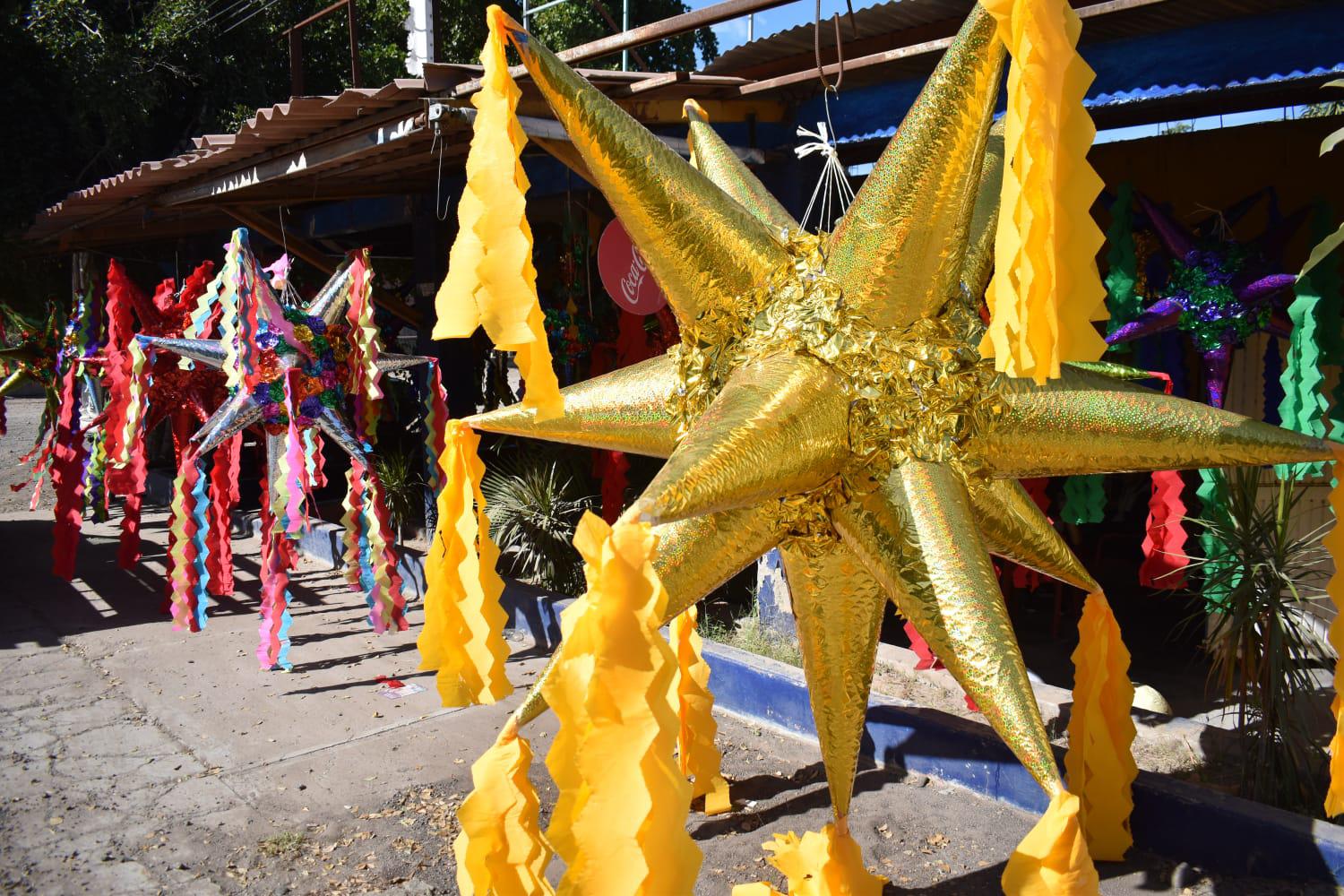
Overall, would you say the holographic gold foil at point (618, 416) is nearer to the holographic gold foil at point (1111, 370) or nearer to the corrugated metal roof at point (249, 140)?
the holographic gold foil at point (1111, 370)

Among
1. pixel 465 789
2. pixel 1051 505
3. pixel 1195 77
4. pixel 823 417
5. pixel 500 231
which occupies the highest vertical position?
pixel 1195 77

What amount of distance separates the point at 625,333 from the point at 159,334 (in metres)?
3.35

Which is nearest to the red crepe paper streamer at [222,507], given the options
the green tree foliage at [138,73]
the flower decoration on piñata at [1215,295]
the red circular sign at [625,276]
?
the red circular sign at [625,276]

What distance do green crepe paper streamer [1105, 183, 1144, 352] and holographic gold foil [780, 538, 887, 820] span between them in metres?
2.80

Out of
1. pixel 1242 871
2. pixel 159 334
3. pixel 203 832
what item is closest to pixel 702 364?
pixel 1242 871

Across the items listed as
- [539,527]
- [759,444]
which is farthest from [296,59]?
[759,444]

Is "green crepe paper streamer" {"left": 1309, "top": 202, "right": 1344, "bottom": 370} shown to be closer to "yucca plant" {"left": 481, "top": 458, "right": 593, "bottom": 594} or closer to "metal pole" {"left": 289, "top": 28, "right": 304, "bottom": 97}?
"yucca plant" {"left": 481, "top": 458, "right": 593, "bottom": 594}

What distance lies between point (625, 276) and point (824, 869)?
8.96ft

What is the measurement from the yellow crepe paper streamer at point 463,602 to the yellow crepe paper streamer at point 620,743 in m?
0.94

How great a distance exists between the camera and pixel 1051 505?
6.74 m

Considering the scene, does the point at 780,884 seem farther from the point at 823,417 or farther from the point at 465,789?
the point at 823,417

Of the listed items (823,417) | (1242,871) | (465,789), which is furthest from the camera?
(465,789)

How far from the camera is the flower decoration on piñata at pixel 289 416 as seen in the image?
552 cm

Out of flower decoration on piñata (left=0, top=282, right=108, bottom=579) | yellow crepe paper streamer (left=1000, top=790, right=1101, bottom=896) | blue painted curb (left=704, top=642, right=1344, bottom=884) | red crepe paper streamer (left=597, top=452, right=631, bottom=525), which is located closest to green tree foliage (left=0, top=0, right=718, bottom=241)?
flower decoration on piñata (left=0, top=282, right=108, bottom=579)
